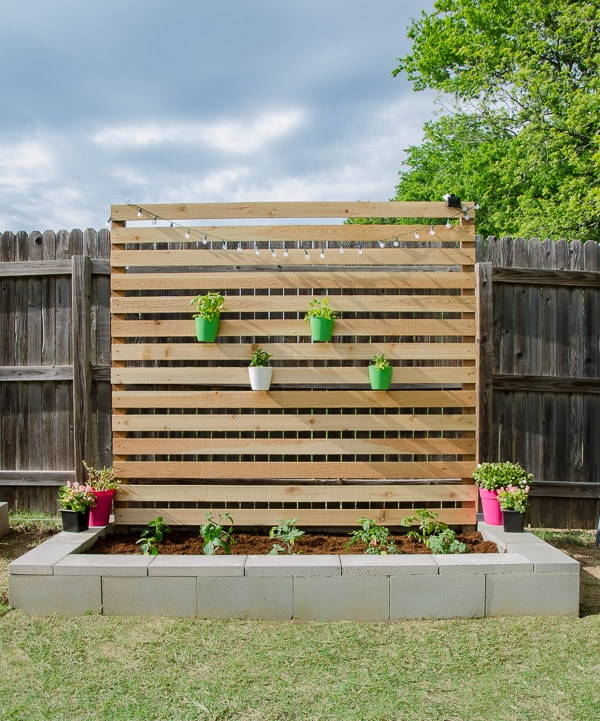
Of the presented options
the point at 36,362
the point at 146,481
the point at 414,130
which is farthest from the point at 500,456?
the point at 414,130

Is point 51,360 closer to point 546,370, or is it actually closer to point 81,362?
point 81,362

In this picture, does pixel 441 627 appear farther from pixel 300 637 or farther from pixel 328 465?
pixel 328 465

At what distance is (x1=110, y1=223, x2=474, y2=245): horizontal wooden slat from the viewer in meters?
4.16

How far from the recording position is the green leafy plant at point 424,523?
395cm

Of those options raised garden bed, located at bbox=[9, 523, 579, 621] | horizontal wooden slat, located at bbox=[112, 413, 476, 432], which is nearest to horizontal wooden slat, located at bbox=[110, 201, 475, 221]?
horizontal wooden slat, located at bbox=[112, 413, 476, 432]

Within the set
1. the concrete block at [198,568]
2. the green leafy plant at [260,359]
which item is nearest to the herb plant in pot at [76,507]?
the concrete block at [198,568]

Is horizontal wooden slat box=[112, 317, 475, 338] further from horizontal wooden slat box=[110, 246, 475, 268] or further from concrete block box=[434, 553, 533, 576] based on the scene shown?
concrete block box=[434, 553, 533, 576]

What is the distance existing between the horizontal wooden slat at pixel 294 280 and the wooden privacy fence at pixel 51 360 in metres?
0.90

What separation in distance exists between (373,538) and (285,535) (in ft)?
1.91

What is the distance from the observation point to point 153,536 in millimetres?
4027

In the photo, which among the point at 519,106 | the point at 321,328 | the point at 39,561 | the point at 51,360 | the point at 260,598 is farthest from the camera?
the point at 519,106

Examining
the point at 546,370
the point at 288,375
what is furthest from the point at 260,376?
the point at 546,370

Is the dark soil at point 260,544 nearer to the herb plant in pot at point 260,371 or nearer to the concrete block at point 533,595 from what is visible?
the concrete block at point 533,595

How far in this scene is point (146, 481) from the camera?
4375mm
